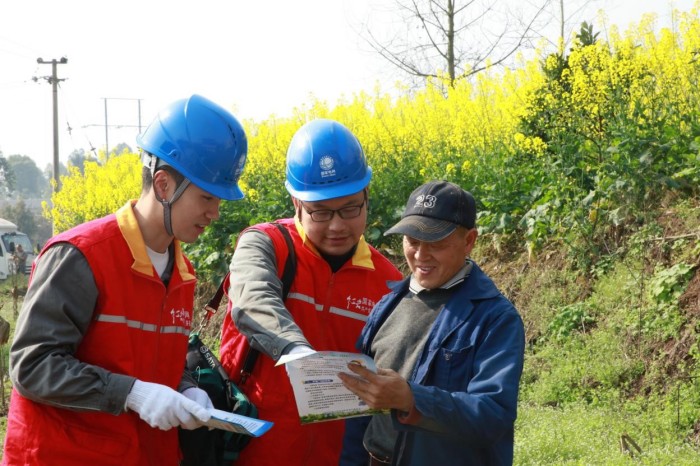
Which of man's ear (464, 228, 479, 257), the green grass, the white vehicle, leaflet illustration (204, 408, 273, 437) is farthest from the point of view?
the white vehicle

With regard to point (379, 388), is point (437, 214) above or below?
above

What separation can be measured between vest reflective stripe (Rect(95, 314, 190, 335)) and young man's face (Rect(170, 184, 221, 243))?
0.29 meters

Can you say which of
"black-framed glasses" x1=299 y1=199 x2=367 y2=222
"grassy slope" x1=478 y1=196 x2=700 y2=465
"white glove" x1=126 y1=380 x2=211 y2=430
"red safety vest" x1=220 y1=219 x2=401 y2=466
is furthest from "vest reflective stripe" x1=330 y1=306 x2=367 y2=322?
"grassy slope" x1=478 y1=196 x2=700 y2=465

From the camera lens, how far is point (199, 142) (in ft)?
9.04

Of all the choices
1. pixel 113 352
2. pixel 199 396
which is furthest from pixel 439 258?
pixel 113 352

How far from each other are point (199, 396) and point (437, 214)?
993mm

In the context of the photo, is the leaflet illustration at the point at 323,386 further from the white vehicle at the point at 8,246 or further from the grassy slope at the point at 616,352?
the white vehicle at the point at 8,246

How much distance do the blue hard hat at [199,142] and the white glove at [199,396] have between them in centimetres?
66

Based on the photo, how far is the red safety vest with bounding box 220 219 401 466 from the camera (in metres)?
3.03

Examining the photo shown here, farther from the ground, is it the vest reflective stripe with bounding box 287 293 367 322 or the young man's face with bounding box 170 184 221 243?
the young man's face with bounding box 170 184 221 243

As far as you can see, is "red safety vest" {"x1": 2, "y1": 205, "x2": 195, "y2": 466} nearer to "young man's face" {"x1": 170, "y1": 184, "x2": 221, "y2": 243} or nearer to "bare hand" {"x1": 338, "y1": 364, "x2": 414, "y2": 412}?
"young man's face" {"x1": 170, "y1": 184, "x2": 221, "y2": 243}

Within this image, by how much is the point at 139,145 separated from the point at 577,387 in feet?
13.0

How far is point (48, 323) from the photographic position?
2.41 meters

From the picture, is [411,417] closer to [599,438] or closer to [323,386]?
[323,386]
